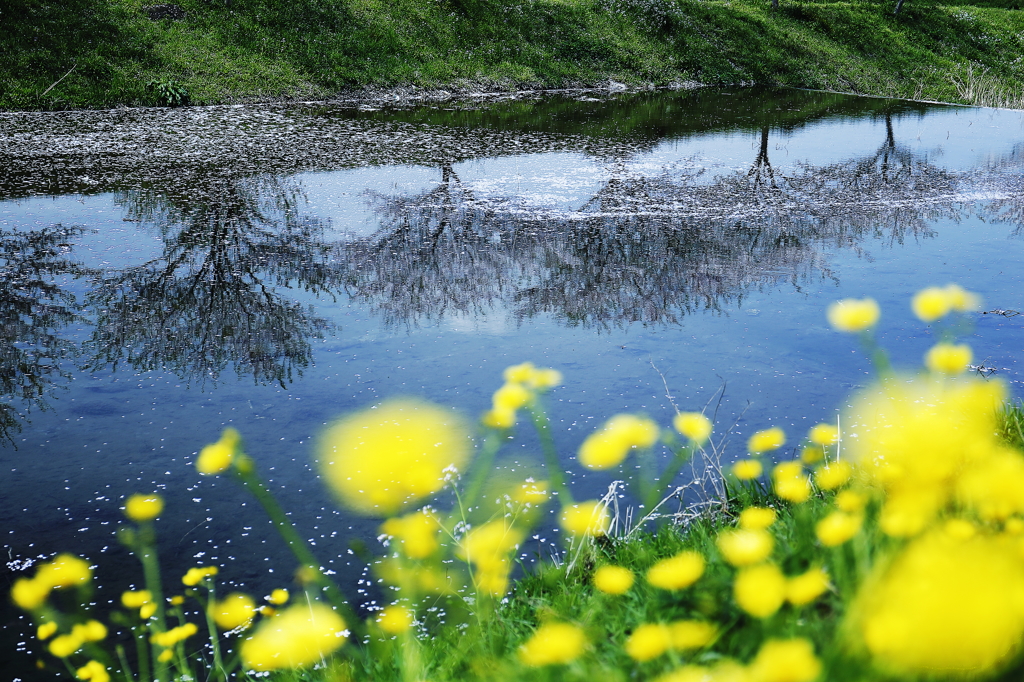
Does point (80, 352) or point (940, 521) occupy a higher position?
point (940, 521)

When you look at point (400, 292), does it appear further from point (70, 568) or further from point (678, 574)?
A: point (678, 574)

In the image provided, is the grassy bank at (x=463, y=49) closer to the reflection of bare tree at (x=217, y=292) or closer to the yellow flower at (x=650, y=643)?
the reflection of bare tree at (x=217, y=292)

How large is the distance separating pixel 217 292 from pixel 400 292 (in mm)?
1064

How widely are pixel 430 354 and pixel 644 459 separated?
1349 mm

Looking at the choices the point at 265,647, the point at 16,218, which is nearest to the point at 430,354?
the point at 265,647

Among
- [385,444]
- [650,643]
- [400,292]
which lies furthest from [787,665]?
[400,292]

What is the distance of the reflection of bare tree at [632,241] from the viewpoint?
15.1 feet

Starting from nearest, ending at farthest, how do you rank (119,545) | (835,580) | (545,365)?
(835,580)
(119,545)
(545,365)

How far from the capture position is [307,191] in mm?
6875

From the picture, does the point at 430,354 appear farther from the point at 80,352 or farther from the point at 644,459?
the point at 80,352

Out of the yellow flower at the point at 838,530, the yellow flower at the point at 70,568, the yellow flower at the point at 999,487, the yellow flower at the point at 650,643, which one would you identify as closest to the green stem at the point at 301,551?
the yellow flower at the point at 70,568

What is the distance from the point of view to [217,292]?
4.60 m

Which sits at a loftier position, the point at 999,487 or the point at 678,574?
the point at 999,487

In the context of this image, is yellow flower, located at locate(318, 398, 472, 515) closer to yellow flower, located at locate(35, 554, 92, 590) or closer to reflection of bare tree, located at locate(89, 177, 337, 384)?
reflection of bare tree, located at locate(89, 177, 337, 384)
